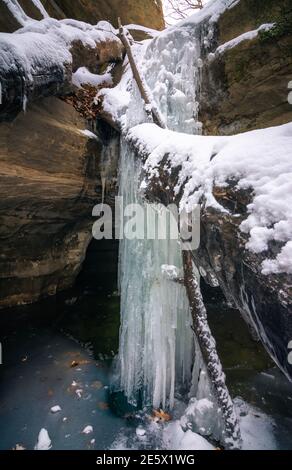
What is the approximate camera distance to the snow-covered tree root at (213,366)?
124 inches

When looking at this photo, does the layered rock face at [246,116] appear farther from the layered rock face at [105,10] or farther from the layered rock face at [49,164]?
the layered rock face at [105,10]

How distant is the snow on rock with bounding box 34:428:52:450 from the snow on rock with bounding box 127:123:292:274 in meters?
4.15

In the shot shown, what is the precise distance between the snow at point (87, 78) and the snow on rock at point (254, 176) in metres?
5.39

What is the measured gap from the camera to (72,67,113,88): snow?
6.73 meters

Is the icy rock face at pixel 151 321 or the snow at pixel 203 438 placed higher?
the icy rock face at pixel 151 321

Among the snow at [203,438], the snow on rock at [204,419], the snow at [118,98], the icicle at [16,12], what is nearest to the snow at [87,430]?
the snow at [203,438]

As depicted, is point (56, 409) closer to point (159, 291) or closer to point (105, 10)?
point (159, 291)

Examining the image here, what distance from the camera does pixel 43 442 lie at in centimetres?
391

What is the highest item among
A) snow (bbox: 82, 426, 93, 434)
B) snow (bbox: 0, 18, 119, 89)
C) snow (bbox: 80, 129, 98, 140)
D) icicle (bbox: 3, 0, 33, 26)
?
icicle (bbox: 3, 0, 33, 26)

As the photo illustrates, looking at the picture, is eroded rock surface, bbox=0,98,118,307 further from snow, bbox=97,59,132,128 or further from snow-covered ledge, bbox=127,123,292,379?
snow-covered ledge, bbox=127,123,292,379

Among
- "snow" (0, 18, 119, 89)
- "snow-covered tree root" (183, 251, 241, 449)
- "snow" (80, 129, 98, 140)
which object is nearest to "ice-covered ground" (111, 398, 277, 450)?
"snow-covered tree root" (183, 251, 241, 449)

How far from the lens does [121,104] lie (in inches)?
245

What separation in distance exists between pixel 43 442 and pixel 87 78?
315 inches
